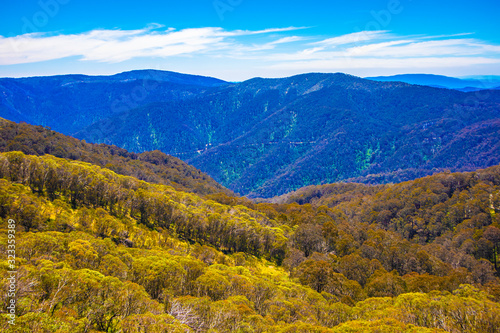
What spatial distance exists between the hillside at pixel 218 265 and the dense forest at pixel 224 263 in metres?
0.18

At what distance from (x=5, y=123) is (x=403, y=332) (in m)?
182

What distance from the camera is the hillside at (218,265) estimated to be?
26.4 meters

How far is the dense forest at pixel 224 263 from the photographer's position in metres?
26.4

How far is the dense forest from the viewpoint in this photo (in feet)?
86.7

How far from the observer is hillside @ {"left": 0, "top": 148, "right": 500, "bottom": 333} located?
26.4 m

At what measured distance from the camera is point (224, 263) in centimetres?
5781

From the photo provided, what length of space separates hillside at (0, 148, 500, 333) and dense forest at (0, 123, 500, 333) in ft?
0.60

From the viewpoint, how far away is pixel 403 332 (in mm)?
24641

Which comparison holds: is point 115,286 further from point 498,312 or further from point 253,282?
point 498,312

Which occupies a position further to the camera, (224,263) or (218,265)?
(224,263)

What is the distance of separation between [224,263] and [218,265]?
416 inches

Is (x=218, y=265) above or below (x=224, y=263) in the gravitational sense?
above

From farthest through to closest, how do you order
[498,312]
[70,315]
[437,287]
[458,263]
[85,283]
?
[458,263] < [437,287] < [498,312] < [85,283] < [70,315]

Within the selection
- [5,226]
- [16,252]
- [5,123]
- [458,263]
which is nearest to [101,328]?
[16,252]
